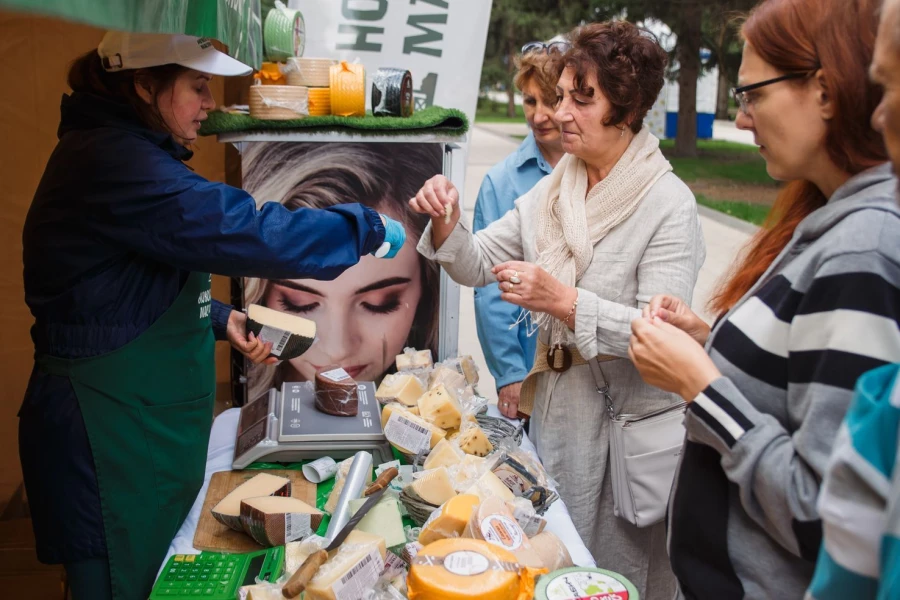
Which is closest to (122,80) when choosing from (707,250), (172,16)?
(172,16)

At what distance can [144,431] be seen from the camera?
1982 mm

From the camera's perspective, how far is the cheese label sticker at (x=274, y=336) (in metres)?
2.38

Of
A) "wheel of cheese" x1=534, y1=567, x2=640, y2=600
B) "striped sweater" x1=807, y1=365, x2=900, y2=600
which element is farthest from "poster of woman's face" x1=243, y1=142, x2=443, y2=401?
"striped sweater" x1=807, y1=365, x2=900, y2=600

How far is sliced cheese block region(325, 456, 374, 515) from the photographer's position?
6.69 feet

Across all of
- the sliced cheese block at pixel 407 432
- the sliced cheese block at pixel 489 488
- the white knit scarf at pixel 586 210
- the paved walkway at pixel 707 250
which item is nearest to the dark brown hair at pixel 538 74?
the white knit scarf at pixel 586 210

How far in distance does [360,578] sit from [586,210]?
1.26 metres

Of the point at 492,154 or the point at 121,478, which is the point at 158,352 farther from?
the point at 492,154

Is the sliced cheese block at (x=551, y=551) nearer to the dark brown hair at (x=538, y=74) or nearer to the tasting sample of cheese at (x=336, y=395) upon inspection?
the tasting sample of cheese at (x=336, y=395)

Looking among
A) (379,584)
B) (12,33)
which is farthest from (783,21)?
(12,33)

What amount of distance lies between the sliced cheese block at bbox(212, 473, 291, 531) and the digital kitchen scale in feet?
0.51

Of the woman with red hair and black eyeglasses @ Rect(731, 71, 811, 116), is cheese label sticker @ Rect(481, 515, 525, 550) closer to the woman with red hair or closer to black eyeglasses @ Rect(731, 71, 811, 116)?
the woman with red hair

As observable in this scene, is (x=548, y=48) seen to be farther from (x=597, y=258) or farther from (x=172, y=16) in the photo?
(x=172, y=16)

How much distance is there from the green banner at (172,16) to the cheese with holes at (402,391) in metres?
1.08

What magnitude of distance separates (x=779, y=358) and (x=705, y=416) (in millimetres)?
156
